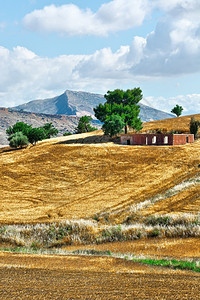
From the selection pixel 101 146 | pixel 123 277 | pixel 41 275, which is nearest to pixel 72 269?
pixel 41 275

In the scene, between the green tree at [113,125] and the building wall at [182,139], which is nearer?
the building wall at [182,139]

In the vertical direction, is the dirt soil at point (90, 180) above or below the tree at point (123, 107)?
below

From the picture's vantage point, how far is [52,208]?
95.5 ft

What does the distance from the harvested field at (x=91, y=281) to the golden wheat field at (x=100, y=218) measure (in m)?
0.02

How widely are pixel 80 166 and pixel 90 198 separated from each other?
14.8 m

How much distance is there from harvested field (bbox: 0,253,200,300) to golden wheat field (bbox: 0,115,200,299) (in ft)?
0.08

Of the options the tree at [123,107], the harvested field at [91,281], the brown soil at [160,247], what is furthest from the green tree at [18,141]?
the harvested field at [91,281]

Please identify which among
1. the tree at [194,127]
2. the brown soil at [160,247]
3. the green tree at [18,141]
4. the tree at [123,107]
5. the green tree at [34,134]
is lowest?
the brown soil at [160,247]

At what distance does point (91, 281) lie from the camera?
8.55 metres

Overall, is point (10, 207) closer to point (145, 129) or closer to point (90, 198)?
point (90, 198)

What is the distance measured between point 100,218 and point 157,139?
39369mm

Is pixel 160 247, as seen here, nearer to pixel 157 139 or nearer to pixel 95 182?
pixel 95 182

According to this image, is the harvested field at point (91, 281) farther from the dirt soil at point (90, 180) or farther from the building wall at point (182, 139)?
the building wall at point (182, 139)

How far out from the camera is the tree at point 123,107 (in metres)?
77.2
